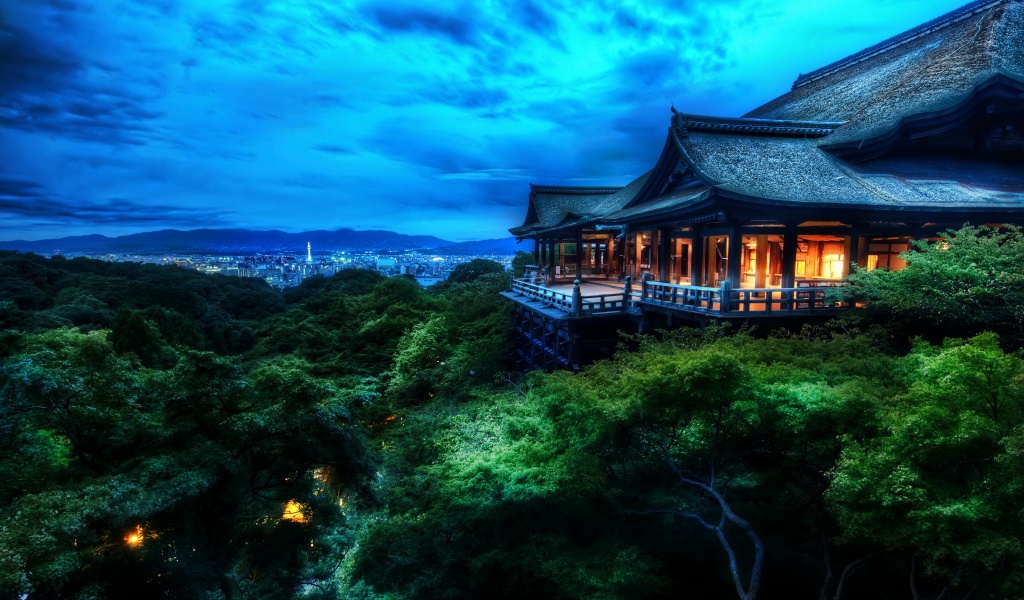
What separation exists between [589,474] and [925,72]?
2247 centimetres

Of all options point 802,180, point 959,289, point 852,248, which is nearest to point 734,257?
point 802,180

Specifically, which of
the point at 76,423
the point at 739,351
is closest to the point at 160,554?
the point at 76,423

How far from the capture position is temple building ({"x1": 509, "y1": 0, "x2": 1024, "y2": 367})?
13.9 metres

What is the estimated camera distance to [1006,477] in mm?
4711

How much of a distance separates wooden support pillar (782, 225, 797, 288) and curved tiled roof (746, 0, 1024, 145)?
5938 mm

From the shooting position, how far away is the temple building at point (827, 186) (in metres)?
13.9

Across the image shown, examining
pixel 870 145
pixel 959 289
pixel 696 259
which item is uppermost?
pixel 870 145

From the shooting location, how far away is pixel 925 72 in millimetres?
18859

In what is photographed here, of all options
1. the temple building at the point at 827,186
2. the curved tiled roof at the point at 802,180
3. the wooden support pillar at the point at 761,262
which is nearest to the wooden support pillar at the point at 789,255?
the temple building at the point at 827,186

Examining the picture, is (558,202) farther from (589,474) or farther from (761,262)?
(589,474)

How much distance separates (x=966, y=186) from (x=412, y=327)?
26.3m

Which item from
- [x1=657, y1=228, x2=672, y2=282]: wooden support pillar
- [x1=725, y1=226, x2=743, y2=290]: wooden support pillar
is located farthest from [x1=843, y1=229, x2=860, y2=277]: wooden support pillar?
[x1=657, y1=228, x2=672, y2=282]: wooden support pillar

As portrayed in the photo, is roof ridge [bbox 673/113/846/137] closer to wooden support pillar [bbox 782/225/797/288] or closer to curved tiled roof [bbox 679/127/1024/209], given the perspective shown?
curved tiled roof [bbox 679/127/1024/209]

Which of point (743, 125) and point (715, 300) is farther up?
point (743, 125)
